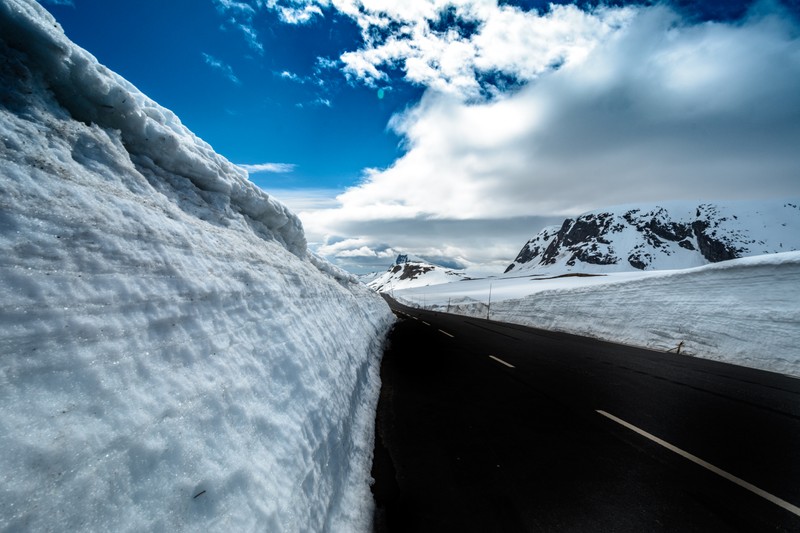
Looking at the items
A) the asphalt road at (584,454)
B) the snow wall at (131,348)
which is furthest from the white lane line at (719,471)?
the snow wall at (131,348)

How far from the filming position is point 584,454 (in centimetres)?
426

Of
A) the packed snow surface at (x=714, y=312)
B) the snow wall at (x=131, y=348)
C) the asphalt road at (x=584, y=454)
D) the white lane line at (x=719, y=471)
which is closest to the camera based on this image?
the snow wall at (x=131, y=348)

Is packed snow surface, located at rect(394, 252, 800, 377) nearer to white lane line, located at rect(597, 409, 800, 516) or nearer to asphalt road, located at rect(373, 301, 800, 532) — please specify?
asphalt road, located at rect(373, 301, 800, 532)

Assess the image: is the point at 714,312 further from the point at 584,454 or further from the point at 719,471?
the point at 584,454

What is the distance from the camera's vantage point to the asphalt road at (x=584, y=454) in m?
3.16

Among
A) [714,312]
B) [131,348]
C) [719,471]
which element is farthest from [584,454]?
[714,312]

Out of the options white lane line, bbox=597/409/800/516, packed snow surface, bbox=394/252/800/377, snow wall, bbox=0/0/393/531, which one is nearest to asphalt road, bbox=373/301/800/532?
white lane line, bbox=597/409/800/516

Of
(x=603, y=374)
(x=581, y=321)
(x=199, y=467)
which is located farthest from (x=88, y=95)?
(x=581, y=321)

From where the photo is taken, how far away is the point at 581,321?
72.4ft

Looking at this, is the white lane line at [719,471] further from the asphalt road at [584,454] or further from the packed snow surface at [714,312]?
the packed snow surface at [714,312]

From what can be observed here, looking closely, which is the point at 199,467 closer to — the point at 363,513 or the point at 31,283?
the point at 31,283

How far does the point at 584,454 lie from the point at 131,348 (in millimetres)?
4991

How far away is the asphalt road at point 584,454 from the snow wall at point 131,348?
0.75 m

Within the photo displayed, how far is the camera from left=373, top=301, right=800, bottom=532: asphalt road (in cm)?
316
